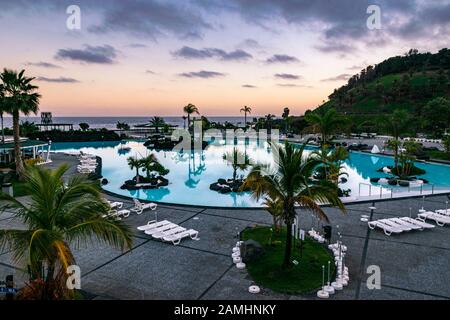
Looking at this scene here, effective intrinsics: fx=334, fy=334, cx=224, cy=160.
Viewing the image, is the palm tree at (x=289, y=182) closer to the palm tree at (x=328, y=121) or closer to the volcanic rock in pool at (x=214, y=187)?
the volcanic rock in pool at (x=214, y=187)

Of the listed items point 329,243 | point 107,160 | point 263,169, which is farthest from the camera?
point 107,160

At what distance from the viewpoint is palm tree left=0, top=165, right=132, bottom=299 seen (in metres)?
6.60

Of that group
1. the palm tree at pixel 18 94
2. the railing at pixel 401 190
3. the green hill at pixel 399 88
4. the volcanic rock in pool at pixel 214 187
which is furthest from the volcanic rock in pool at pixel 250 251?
the green hill at pixel 399 88

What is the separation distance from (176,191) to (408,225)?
1419 cm

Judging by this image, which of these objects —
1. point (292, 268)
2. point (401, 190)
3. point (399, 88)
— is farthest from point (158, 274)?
point (399, 88)

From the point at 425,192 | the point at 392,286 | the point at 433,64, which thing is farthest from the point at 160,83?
the point at 433,64

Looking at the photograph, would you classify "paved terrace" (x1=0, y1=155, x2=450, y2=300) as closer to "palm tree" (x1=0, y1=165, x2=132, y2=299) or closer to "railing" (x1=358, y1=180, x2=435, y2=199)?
"palm tree" (x1=0, y1=165, x2=132, y2=299)

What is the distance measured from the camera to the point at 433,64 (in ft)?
343

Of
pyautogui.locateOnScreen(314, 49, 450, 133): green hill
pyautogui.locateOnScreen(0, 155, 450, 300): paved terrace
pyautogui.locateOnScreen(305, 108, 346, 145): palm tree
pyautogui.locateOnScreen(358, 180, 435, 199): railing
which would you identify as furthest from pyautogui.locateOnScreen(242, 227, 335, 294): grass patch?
pyautogui.locateOnScreen(314, 49, 450, 133): green hill

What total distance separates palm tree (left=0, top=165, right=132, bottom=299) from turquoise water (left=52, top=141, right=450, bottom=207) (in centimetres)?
784

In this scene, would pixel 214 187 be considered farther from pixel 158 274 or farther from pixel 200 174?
pixel 158 274

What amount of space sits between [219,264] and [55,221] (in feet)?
17.5

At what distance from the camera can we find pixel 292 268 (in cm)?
1018

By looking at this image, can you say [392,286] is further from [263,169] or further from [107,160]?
[107,160]
